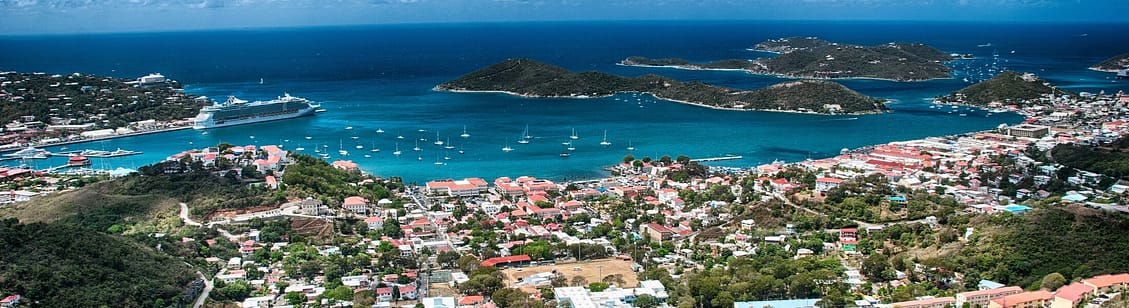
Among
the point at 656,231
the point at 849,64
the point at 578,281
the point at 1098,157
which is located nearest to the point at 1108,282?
the point at 578,281

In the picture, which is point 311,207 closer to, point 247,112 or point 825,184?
point 825,184

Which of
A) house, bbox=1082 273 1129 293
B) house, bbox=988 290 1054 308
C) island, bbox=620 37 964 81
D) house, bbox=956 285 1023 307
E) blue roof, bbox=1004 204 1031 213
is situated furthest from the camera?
island, bbox=620 37 964 81

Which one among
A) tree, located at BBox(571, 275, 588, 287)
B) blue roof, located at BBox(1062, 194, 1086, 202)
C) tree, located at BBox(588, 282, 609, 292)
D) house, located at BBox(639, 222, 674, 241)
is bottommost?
house, located at BBox(639, 222, 674, 241)

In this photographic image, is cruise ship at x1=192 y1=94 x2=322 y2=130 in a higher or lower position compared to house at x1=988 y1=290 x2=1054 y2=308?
lower

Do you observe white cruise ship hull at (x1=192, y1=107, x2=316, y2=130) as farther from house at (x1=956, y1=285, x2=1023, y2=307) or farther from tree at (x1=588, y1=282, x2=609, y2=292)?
house at (x1=956, y1=285, x2=1023, y2=307)

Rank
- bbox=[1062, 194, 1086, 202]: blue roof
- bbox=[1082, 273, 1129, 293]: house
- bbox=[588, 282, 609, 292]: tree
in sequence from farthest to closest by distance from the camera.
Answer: bbox=[1062, 194, 1086, 202]: blue roof
bbox=[588, 282, 609, 292]: tree
bbox=[1082, 273, 1129, 293]: house

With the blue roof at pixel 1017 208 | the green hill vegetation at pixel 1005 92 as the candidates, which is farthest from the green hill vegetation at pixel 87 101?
the green hill vegetation at pixel 1005 92

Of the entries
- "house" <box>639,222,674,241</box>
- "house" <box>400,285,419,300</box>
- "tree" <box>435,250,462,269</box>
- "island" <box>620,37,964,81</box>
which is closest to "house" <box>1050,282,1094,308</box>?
"house" <box>639,222,674,241</box>
